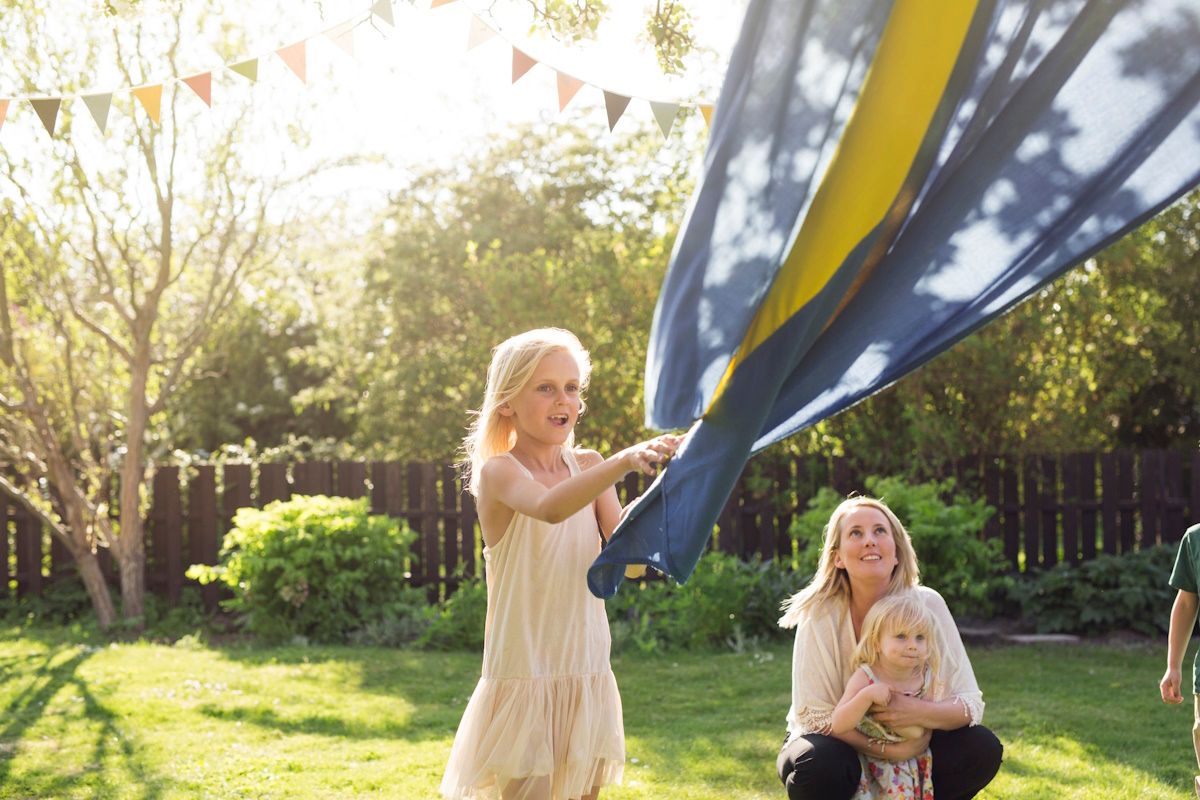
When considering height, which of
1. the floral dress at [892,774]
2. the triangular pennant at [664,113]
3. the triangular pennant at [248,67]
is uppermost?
the triangular pennant at [248,67]

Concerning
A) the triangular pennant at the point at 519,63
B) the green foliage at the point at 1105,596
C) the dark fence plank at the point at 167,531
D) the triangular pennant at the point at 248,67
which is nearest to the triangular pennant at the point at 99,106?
the triangular pennant at the point at 248,67

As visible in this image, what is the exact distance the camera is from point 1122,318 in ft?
32.4

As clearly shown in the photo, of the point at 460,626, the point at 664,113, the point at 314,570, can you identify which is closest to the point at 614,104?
the point at 664,113

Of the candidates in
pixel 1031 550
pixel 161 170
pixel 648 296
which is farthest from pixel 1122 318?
pixel 161 170

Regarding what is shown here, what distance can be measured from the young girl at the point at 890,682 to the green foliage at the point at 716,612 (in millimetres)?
4121

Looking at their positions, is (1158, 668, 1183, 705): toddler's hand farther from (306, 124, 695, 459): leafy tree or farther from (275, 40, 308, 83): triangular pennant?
(306, 124, 695, 459): leafy tree

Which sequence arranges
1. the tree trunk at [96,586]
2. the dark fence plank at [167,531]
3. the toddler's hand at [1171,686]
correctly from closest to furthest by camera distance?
the toddler's hand at [1171,686] < the tree trunk at [96,586] < the dark fence plank at [167,531]

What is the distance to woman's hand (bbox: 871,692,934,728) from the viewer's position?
10.3ft

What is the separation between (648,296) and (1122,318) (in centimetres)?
364

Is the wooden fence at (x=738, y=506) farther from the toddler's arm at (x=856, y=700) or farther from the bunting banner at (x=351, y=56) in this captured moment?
the toddler's arm at (x=856, y=700)

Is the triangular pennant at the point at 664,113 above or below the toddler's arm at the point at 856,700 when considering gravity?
above

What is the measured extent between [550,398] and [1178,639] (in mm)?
2059

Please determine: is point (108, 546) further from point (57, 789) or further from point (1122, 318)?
point (1122, 318)

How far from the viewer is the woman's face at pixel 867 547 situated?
10.8ft
